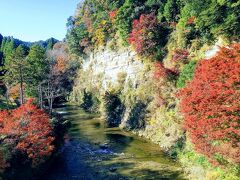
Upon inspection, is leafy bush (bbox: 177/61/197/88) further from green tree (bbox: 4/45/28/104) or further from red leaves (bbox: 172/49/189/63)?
green tree (bbox: 4/45/28/104)

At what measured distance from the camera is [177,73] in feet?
163

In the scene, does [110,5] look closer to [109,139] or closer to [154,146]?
[109,139]

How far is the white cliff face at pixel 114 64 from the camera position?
65531mm

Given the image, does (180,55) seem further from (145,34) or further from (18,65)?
(18,65)

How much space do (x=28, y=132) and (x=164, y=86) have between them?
24.9 meters

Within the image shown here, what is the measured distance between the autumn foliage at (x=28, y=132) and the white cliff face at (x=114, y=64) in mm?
29634

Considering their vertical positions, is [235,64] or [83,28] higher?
[83,28]

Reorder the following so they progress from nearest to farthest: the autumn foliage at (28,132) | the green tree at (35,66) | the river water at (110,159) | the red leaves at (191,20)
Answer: the autumn foliage at (28,132) → the river water at (110,159) → the red leaves at (191,20) → the green tree at (35,66)

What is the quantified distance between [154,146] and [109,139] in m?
8.97

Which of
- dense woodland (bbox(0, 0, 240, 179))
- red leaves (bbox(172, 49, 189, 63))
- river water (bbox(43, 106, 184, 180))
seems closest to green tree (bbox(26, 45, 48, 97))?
dense woodland (bbox(0, 0, 240, 179))

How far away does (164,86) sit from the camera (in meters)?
51.8

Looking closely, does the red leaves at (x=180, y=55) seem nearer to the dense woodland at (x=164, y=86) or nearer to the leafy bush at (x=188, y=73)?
the dense woodland at (x=164, y=86)

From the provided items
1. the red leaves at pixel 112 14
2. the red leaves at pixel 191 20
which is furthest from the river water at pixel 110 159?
the red leaves at pixel 112 14

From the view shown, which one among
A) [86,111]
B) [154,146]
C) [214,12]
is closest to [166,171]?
[154,146]
